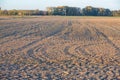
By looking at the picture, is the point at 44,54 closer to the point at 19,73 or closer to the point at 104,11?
the point at 19,73

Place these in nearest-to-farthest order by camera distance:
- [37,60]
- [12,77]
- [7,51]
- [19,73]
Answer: [12,77], [19,73], [37,60], [7,51]

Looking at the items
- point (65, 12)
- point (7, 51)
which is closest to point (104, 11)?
point (65, 12)

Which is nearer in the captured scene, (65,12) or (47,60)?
(47,60)

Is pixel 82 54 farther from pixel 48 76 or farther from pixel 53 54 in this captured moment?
pixel 48 76

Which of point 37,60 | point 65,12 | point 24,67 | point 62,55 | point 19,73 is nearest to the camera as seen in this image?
point 19,73

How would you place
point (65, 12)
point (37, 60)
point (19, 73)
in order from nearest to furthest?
1. point (19, 73)
2. point (37, 60)
3. point (65, 12)

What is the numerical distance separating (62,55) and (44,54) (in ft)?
2.48

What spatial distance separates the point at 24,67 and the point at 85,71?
1.95 meters

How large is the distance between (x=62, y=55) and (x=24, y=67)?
A: 9.86ft

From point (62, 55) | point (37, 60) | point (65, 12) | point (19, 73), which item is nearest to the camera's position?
point (19, 73)

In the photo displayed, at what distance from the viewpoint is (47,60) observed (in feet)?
41.0

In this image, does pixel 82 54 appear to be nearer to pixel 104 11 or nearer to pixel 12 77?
pixel 12 77

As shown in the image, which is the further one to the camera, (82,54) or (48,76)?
(82,54)

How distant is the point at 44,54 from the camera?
14.1m
